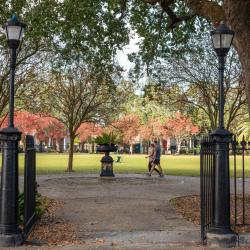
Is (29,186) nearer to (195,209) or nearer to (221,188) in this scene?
(221,188)

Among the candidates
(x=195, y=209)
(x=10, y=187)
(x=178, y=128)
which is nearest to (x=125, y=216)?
(x=195, y=209)

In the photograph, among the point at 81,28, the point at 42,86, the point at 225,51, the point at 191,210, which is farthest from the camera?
the point at 42,86

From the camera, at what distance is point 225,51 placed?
333 inches

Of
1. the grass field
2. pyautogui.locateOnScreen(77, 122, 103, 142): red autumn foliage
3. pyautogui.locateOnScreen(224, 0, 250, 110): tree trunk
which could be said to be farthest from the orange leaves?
pyautogui.locateOnScreen(224, 0, 250, 110): tree trunk

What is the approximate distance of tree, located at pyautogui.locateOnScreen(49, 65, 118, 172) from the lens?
29.0m

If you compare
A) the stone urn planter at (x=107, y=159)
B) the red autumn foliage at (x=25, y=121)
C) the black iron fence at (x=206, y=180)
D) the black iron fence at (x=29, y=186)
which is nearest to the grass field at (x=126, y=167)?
the stone urn planter at (x=107, y=159)

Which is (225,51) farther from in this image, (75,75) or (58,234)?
(75,75)

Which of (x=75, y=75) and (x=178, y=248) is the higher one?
(x=75, y=75)

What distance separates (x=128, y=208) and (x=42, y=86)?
16.8 metres

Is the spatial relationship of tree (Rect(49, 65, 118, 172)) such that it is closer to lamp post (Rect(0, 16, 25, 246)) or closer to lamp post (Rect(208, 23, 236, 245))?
lamp post (Rect(0, 16, 25, 246))

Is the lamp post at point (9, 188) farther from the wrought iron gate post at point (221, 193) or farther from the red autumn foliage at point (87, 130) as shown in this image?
the red autumn foliage at point (87, 130)

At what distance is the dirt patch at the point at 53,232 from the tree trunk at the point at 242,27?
14.8 feet

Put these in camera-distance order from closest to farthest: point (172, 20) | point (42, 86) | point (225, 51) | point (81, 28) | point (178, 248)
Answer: point (178, 248) < point (225, 51) < point (172, 20) < point (81, 28) < point (42, 86)

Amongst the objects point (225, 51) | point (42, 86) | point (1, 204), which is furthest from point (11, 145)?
point (42, 86)
